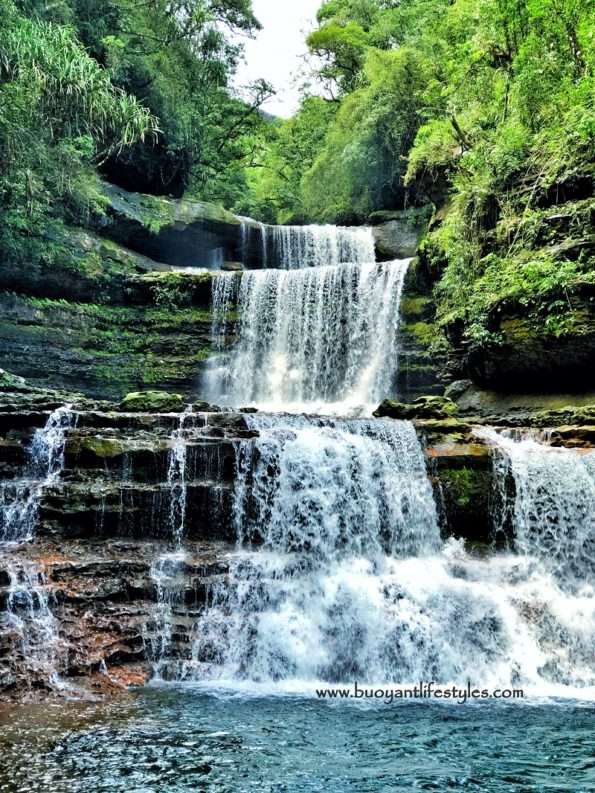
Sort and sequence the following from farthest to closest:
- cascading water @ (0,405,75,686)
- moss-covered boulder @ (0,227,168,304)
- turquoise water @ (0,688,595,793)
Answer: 1. moss-covered boulder @ (0,227,168,304)
2. cascading water @ (0,405,75,686)
3. turquoise water @ (0,688,595,793)

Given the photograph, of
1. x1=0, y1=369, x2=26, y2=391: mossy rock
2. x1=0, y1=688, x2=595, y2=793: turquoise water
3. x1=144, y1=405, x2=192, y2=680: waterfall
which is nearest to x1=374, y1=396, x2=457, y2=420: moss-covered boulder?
x1=144, y1=405, x2=192, y2=680: waterfall

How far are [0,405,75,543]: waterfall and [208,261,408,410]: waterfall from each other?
8423 mm

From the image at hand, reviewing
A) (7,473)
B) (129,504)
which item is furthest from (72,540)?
(7,473)

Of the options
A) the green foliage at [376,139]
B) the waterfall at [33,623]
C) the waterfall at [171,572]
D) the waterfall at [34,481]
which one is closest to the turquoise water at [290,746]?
the waterfall at [33,623]

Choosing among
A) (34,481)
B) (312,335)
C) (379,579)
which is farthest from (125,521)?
(312,335)

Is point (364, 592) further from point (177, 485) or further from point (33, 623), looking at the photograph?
point (33, 623)

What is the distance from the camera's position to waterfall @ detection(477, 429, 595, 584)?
1027 centimetres

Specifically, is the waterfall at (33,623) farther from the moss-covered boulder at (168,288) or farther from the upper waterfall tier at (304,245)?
the upper waterfall tier at (304,245)

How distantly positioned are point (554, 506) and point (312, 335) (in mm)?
10282

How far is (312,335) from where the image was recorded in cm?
1972

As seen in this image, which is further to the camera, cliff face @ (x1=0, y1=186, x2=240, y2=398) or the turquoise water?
cliff face @ (x1=0, y1=186, x2=240, y2=398)

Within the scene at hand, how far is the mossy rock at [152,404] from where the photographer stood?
43.0ft

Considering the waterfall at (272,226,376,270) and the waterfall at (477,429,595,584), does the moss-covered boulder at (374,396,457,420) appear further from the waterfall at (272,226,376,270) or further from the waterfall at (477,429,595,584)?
the waterfall at (272,226,376,270)

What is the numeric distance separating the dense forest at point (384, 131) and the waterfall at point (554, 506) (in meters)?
3.62
